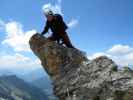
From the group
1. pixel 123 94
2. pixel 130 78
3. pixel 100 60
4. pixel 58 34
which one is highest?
pixel 58 34

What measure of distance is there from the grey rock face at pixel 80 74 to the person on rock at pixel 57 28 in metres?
0.77

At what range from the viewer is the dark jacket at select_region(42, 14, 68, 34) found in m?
21.8

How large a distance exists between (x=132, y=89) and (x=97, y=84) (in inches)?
97.9

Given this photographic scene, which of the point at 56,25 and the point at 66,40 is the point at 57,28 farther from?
the point at 66,40

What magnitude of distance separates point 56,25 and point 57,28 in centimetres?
31

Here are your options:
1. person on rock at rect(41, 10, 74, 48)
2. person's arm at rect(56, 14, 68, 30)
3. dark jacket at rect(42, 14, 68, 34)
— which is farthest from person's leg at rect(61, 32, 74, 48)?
person's arm at rect(56, 14, 68, 30)

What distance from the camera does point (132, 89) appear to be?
1623 centimetres

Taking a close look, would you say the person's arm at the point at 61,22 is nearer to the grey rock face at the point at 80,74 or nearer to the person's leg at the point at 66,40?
the person's leg at the point at 66,40

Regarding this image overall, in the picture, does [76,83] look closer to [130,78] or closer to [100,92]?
[100,92]

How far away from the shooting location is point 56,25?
2219 cm

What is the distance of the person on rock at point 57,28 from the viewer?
70.9 ft

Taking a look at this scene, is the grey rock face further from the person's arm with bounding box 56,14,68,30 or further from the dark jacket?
the person's arm with bounding box 56,14,68,30

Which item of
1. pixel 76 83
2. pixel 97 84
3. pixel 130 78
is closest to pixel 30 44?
pixel 76 83

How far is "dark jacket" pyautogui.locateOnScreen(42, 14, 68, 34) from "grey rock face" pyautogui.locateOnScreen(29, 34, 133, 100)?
110 cm
